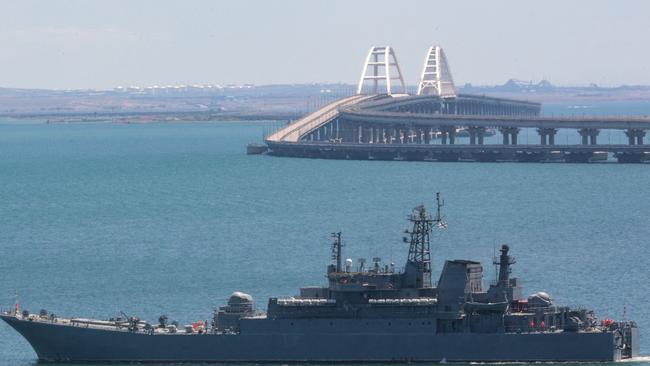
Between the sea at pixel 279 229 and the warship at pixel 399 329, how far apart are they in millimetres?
2219

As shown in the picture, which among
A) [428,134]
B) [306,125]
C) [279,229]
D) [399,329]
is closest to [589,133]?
[428,134]

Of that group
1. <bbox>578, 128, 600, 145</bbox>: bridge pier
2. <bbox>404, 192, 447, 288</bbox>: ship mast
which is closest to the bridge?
<bbox>578, 128, 600, 145</bbox>: bridge pier

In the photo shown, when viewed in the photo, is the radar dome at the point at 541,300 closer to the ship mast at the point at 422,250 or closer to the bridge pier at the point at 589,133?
the ship mast at the point at 422,250

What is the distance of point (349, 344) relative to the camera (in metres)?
50.9

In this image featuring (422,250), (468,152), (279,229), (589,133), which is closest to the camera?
(422,250)

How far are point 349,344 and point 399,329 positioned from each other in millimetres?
1480

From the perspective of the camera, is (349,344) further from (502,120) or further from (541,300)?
(502,120)

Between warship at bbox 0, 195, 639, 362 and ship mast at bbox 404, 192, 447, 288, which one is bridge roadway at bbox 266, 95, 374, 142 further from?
warship at bbox 0, 195, 639, 362

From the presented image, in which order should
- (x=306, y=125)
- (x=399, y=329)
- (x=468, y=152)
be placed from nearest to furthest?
1. (x=399, y=329)
2. (x=468, y=152)
3. (x=306, y=125)

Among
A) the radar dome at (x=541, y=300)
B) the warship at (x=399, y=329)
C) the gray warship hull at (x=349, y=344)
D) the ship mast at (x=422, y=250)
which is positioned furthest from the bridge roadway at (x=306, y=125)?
the radar dome at (x=541, y=300)

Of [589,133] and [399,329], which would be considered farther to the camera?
[589,133]

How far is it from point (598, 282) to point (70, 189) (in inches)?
2326

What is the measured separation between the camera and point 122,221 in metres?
90.6

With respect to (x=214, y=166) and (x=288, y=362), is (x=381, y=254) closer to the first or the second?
(x=288, y=362)
